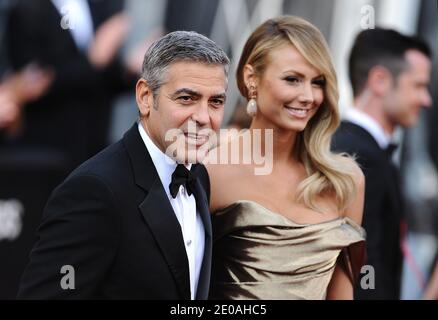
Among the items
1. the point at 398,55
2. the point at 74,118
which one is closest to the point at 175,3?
the point at 74,118

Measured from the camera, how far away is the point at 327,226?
9.32 ft

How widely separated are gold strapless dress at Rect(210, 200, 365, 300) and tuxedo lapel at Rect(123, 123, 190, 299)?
0.48 metres

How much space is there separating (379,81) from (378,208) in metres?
0.83

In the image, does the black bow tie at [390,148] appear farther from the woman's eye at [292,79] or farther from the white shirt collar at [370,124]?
the woman's eye at [292,79]

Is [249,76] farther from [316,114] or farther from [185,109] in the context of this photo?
[185,109]

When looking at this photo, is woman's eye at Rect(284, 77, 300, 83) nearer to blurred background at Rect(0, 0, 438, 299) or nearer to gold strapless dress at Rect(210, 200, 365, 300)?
gold strapless dress at Rect(210, 200, 365, 300)

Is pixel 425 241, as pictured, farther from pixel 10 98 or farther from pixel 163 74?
pixel 163 74

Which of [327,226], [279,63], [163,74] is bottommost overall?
[327,226]

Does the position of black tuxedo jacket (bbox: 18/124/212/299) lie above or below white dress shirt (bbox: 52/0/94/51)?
below

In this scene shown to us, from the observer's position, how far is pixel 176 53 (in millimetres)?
2311

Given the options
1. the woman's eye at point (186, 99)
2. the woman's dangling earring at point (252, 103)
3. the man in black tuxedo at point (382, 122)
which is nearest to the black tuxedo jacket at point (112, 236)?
the woman's eye at point (186, 99)

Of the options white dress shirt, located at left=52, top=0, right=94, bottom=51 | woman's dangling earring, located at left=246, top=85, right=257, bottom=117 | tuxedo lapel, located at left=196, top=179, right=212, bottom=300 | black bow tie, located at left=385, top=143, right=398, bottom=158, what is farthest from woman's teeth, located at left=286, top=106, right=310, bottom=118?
white dress shirt, located at left=52, top=0, right=94, bottom=51

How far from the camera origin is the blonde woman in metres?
2.78

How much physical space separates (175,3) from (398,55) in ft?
4.70
